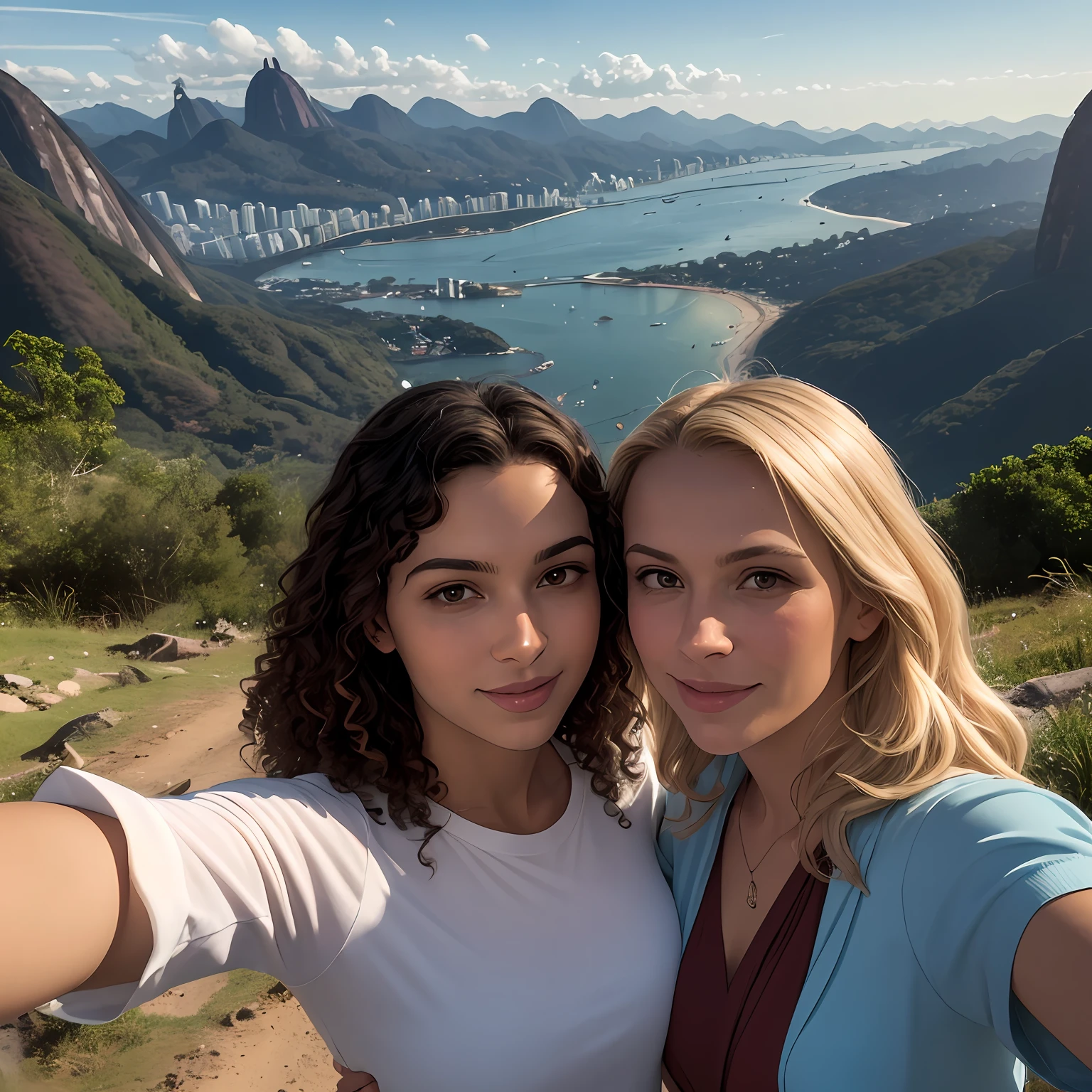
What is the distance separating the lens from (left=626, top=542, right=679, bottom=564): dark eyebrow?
6.47 feet

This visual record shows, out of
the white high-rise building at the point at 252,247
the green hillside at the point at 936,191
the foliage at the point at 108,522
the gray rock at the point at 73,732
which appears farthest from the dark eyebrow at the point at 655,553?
the green hillside at the point at 936,191

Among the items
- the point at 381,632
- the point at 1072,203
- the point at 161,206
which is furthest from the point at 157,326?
the point at 1072,203

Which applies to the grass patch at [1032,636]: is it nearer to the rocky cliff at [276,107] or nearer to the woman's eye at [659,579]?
the woman's eye at [659,579]

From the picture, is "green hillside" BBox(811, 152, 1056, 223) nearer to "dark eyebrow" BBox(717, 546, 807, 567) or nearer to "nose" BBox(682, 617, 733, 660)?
"dark eyebrow" BBox(717, 546, 807, 567)

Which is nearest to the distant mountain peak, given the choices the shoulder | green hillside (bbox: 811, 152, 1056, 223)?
green hillside (bbox: 811, 152, 1056, 223)

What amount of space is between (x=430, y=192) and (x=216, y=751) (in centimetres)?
2524

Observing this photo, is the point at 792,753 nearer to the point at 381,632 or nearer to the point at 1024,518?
the point at 381,632

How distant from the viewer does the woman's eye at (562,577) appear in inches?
81.2

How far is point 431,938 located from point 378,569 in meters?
0.86

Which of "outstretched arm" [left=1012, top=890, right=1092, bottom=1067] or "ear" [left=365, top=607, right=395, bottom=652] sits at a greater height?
"ear" [left=365, top=607, right=395, bottom=652]

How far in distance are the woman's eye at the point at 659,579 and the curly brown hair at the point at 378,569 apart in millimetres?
167

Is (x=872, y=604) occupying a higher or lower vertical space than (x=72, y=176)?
lower

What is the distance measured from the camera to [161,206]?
28.0 metres

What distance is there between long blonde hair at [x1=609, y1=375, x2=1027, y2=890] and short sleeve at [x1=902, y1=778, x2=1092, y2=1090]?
0.17m
